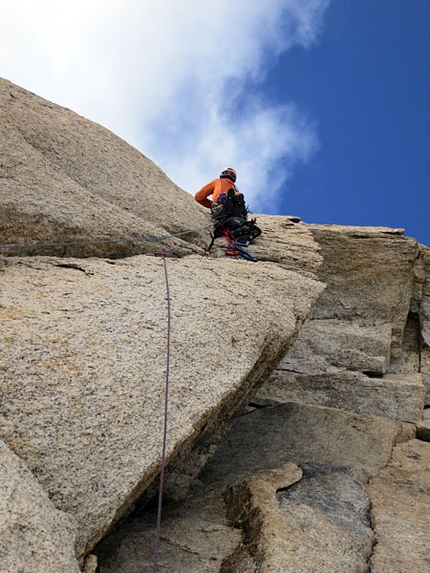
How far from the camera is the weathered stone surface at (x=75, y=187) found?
7934 millimetres

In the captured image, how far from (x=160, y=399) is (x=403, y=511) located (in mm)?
3817

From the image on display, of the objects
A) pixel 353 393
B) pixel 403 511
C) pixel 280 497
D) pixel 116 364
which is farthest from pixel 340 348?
pixel 116 364

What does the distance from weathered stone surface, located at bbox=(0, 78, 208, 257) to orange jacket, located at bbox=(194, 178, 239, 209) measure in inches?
33.1

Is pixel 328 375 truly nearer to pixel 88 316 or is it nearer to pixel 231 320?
pixel 231 320

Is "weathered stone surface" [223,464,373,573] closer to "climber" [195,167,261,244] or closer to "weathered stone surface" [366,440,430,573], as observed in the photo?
"weathered stone surface" [366,440,430,573]

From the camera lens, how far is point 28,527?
444 cm

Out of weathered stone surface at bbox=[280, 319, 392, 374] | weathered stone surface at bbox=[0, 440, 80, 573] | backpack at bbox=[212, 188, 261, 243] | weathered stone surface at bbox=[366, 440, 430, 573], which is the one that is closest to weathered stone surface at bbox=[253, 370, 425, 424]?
weathered stone surface at bbox=[280, 319, 392, 374]

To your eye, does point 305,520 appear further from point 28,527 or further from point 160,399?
point 28,527

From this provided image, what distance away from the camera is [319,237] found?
14555 millimetres

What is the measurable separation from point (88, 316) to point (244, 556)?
2.81 m

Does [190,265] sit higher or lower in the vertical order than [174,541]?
higher

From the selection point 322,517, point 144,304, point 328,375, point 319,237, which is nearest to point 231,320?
point 144,304

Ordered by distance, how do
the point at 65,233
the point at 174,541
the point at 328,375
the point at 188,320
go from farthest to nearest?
the point at 328,375 < the point at 65,233 < the point at 188,320 < the point at 174,541

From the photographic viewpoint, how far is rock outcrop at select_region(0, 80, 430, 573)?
5.37 metres
